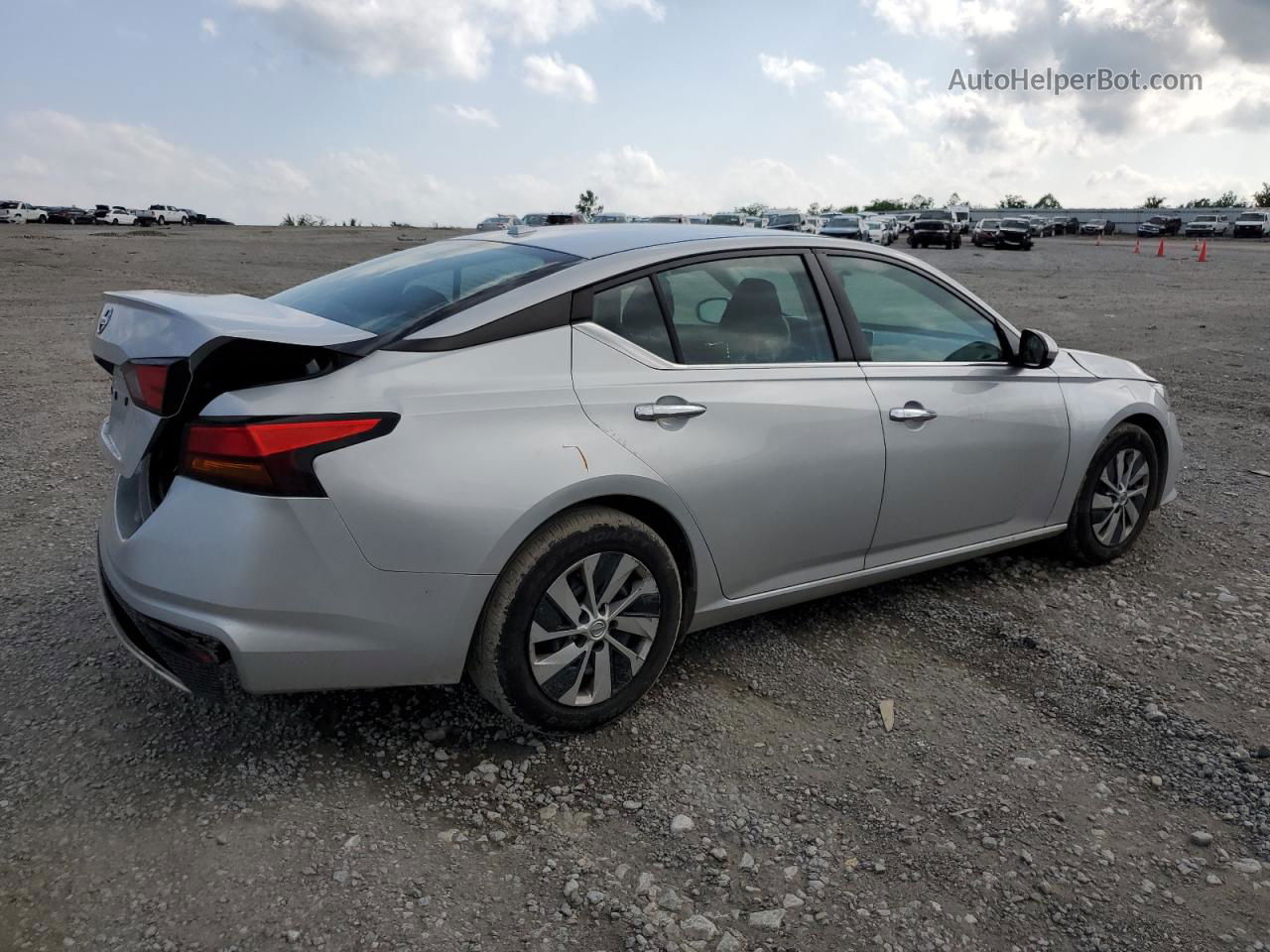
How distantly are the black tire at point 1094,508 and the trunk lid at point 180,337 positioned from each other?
338cm

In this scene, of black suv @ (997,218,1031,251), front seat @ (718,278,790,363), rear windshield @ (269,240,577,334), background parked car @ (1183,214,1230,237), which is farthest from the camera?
background parked car @ (1183,214,1230,237)

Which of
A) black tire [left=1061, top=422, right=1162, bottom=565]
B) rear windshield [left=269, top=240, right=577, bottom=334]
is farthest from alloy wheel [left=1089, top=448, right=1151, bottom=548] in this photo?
rear windshield [left=269, top=240, right=577, bottom=334]

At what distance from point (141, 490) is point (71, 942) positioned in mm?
1205

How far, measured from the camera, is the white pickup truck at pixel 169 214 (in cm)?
7075

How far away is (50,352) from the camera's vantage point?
409 inches

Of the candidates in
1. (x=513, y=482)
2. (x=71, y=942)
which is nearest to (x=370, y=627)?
(x=513, y=482)

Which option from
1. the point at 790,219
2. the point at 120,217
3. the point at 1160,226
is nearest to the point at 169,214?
the point at 120,217

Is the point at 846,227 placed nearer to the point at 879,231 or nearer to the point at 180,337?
the point at 879,231

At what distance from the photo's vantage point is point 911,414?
12.5 ft

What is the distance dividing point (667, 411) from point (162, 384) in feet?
4.80

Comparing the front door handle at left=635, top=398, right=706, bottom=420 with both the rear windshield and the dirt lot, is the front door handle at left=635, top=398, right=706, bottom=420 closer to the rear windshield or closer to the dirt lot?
the rear windshield

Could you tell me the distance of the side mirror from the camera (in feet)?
13.8

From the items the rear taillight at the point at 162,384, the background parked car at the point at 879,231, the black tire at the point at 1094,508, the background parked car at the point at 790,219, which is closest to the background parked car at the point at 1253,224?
the background parked car at the point at 879,231

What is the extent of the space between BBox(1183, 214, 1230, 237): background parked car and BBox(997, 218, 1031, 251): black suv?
19298 millimetres
